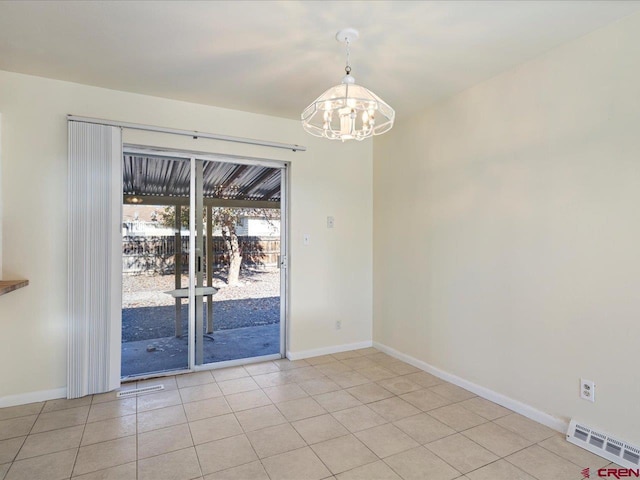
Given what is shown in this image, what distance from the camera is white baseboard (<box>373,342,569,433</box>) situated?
2.43 metres

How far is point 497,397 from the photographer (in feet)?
9.21

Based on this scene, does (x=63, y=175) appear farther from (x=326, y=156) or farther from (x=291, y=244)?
(x=326, y=156)

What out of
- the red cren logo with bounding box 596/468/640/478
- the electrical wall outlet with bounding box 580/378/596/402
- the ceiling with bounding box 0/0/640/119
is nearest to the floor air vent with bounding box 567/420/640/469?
the red cren logo with bounding box 596/468/640/478

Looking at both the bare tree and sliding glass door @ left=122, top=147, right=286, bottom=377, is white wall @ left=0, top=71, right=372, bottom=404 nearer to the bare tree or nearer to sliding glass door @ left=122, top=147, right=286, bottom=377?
sliding glass door @ left=122, top=147, right=286, bottom=377

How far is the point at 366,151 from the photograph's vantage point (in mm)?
4266

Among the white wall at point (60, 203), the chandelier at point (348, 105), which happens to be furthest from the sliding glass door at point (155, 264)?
the chandelier at point (348, 105)

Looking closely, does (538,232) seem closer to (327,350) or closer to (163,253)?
(327,350)

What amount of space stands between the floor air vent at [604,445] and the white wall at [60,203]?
Answer: 2.33 metres

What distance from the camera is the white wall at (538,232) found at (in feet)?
6.91

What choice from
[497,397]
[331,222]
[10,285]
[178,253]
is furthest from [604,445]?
[10,285]

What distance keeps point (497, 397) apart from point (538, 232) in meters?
1.33

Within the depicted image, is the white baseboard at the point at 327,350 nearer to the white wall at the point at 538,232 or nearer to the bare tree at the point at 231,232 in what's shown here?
the white wall at the point at 538,232

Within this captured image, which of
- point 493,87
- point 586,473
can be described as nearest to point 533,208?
point 493,87

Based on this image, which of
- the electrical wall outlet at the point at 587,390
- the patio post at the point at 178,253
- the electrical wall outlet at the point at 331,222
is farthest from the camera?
the electrical wall outlet at the point at 331,222
